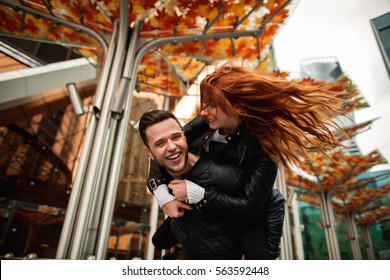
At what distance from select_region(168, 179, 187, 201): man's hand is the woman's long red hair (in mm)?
208

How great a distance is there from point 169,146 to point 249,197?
0.22 m

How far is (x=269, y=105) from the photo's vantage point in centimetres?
63

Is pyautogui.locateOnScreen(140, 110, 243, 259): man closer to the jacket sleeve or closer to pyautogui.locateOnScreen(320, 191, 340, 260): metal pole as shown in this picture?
the jacket sleeve

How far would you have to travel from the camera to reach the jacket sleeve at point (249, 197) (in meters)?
0.56

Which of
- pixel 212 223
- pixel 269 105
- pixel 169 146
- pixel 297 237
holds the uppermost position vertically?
pixel 297 237

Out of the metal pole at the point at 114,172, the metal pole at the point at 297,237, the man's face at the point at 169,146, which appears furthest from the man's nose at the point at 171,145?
the metal pole at the point at 297,237

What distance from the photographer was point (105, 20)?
1.60 m

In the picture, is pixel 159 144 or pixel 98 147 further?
pixel 98 147

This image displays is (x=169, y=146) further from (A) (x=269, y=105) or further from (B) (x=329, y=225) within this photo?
(B) (x=329, y=225)

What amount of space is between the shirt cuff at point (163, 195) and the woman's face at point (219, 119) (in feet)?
0.66

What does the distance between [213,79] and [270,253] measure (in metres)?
0.47

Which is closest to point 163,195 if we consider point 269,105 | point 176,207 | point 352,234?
point 176,207
